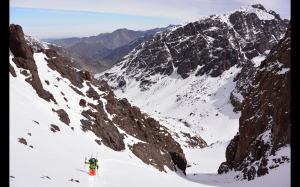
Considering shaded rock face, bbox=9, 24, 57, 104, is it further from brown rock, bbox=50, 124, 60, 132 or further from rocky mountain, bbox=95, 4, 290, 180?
rocky mountain, bbox=95, 4, 290, 180

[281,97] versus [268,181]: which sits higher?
[281,97]

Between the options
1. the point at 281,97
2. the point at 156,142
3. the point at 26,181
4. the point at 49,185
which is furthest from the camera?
the point at 156,142

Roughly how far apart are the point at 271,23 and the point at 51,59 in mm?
196368

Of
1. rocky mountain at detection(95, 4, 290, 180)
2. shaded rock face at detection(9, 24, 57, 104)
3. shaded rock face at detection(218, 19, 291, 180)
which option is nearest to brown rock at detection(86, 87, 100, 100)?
shaded rock face at detection(9, 24, 57, 104)

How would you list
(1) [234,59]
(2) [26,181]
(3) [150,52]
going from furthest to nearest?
(3) [150,52], (1) [234,59], (2) [26,181]

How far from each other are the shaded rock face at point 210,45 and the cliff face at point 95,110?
384 feet

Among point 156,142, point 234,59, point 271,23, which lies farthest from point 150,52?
point 156,142

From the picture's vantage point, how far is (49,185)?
39.4 feet

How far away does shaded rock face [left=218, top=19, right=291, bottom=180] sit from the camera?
83.5 ft

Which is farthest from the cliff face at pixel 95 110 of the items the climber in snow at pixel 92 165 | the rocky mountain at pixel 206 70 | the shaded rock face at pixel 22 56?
the rocky mountain at pixel 206 70

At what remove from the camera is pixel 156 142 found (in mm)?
48438

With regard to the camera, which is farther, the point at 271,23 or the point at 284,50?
the point at 271,23

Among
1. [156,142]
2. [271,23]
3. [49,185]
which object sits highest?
[271,23]

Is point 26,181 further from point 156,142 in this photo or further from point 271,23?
point 271,23
